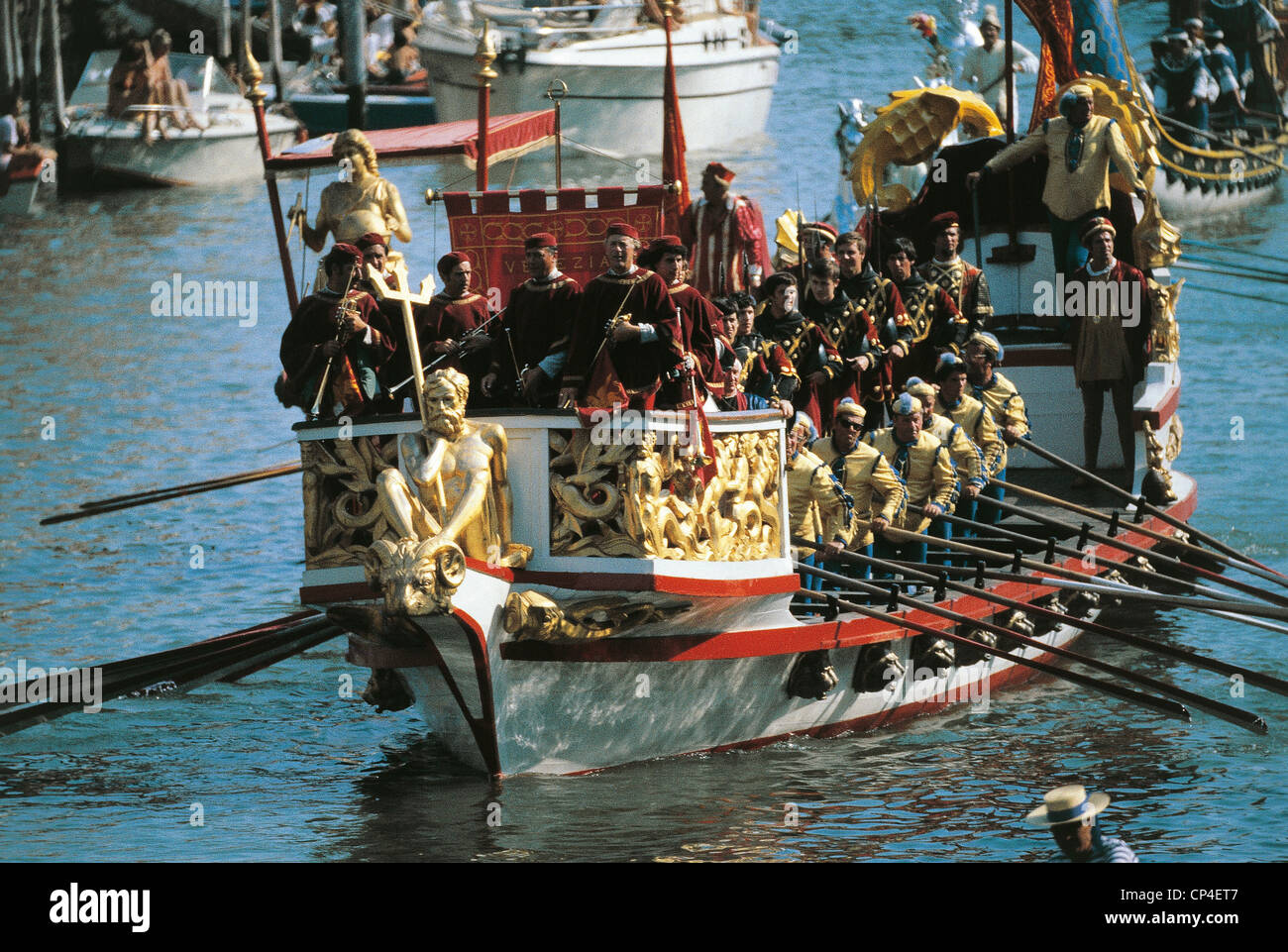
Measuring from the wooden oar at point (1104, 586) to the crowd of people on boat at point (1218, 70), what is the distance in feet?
75.7

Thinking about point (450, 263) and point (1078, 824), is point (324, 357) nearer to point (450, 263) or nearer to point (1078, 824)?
point (450, 263)

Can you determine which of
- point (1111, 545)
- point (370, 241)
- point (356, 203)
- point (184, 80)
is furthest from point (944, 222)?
point (184, 80)

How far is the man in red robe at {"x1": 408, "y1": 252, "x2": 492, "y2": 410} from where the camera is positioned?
16.3 m

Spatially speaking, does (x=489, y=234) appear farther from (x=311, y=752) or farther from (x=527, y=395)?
(x=311, y=752)

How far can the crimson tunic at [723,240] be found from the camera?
68.7ft

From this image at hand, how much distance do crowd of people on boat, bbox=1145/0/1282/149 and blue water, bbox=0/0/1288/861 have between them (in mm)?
3088

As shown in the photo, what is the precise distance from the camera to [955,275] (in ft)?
68.1

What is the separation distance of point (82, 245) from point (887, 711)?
91.8 feet

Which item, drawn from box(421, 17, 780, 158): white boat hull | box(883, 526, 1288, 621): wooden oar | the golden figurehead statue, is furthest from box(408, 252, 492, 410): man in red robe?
box(421, 17, 780, 158): white boat hull

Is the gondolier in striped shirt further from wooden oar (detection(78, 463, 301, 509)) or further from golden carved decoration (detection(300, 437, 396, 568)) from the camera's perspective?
wooden oar (detection(78, 463, 301, 509))

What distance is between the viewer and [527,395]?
1600 centimetres

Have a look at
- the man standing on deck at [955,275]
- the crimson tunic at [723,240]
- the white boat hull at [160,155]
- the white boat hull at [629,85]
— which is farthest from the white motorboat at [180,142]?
the man standing on deck at [955,275]

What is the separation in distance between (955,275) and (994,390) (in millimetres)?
1221
